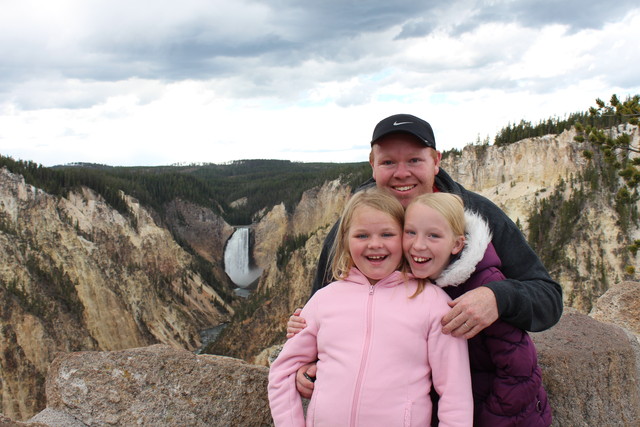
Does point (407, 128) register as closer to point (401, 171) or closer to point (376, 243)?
point (401, 171)

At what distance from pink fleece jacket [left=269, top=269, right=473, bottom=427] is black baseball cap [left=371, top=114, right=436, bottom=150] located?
900mm

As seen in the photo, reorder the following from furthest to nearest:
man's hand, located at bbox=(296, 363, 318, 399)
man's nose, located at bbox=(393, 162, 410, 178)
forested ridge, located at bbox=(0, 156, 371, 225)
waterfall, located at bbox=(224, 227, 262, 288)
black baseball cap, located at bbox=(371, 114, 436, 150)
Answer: waterfall, located at bbox=(224, 227, 262, 288), forested ridge, located at bbox=(0, 156, 371, 225), man's nose, located at bbox=(393, 162, 410, 178), black baseball cap, located at bbox=(371, 114, 436, 150), man's hand, located at bbox=(296, 363, 318, 399)

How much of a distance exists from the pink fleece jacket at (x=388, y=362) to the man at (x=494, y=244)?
12cm

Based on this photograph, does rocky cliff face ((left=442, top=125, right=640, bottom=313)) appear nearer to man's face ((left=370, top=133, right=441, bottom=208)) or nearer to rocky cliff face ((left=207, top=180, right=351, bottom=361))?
rocky cliff face ((left=207, top=180, right=351, bottom=361))

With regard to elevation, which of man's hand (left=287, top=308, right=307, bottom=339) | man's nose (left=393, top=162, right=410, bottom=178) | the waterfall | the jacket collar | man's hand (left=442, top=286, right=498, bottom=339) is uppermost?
man's nose (left=393, top=162, right=410, bottom=178)

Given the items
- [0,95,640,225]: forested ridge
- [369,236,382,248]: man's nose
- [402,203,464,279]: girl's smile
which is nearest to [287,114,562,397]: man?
[402,203,464,279]: girl's smile

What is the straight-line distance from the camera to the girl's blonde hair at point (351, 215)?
2.65 metres

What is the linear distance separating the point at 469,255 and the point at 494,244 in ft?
1.41

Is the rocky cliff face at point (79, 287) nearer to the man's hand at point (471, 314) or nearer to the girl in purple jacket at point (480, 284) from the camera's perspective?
the girl in purple jacket at point (480, 284)

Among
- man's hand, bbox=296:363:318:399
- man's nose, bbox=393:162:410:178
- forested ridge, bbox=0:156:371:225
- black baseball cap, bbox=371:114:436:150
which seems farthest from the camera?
forested ridge, bbox=0:156:371:225

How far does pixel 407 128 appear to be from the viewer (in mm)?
2953

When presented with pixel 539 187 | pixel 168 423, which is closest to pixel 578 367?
pixel 168 423

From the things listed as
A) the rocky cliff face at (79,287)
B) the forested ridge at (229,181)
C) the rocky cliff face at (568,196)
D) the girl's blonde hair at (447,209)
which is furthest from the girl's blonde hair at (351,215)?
the rocky cliff face at (568,196)

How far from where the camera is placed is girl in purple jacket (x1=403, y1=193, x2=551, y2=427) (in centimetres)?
244
